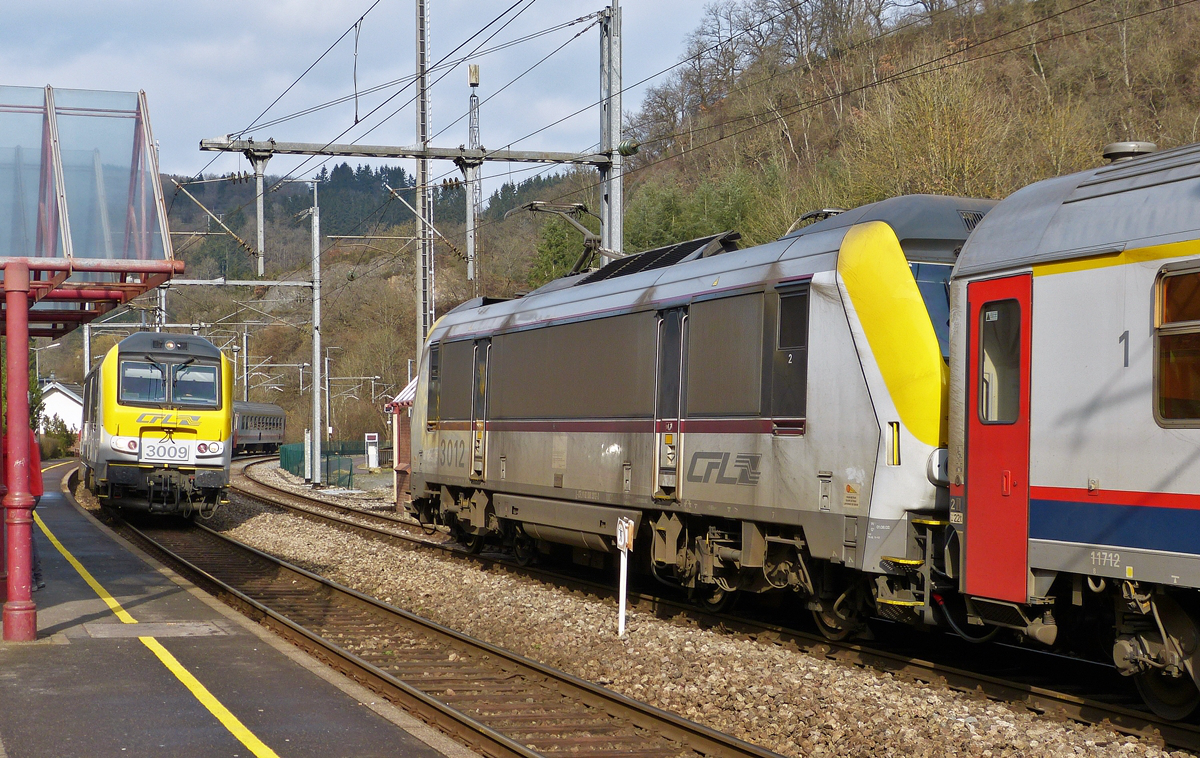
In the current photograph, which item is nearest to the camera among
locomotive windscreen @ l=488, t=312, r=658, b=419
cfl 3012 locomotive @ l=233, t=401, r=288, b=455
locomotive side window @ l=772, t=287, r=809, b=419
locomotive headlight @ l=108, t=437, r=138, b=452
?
locomotive side window @ l=772, t=287, r=809, b=419

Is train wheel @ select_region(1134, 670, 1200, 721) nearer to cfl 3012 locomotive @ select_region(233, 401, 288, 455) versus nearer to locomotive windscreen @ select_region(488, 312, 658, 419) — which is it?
locomotive windscreen @ select_region(488, 312, 658, 419)

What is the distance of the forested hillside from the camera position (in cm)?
2667

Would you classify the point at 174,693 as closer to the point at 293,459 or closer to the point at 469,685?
the point at 469,685

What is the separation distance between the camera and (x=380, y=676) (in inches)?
350

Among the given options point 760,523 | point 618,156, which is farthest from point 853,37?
point 760,523

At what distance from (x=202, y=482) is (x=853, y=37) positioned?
4376 centimetres

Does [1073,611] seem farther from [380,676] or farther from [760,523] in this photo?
[380,676]

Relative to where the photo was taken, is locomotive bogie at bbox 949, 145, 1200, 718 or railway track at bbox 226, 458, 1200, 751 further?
railway track at bbox 226, 458, 1200, 751

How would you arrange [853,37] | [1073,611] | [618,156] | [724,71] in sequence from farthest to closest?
[724,71] < [853,37] < [618,156] < [1073,611]

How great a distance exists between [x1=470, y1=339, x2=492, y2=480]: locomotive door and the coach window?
10.5 m

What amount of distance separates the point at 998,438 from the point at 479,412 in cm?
960

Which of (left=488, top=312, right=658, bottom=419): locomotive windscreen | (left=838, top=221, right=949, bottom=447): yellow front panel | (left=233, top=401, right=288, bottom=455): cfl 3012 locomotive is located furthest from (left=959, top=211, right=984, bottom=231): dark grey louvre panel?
(left=233, top=401, right=288, bottom=455): cfl 3012 locomotive

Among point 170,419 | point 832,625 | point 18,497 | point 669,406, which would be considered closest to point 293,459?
point 170,419

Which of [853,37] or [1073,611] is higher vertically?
[853,37]
